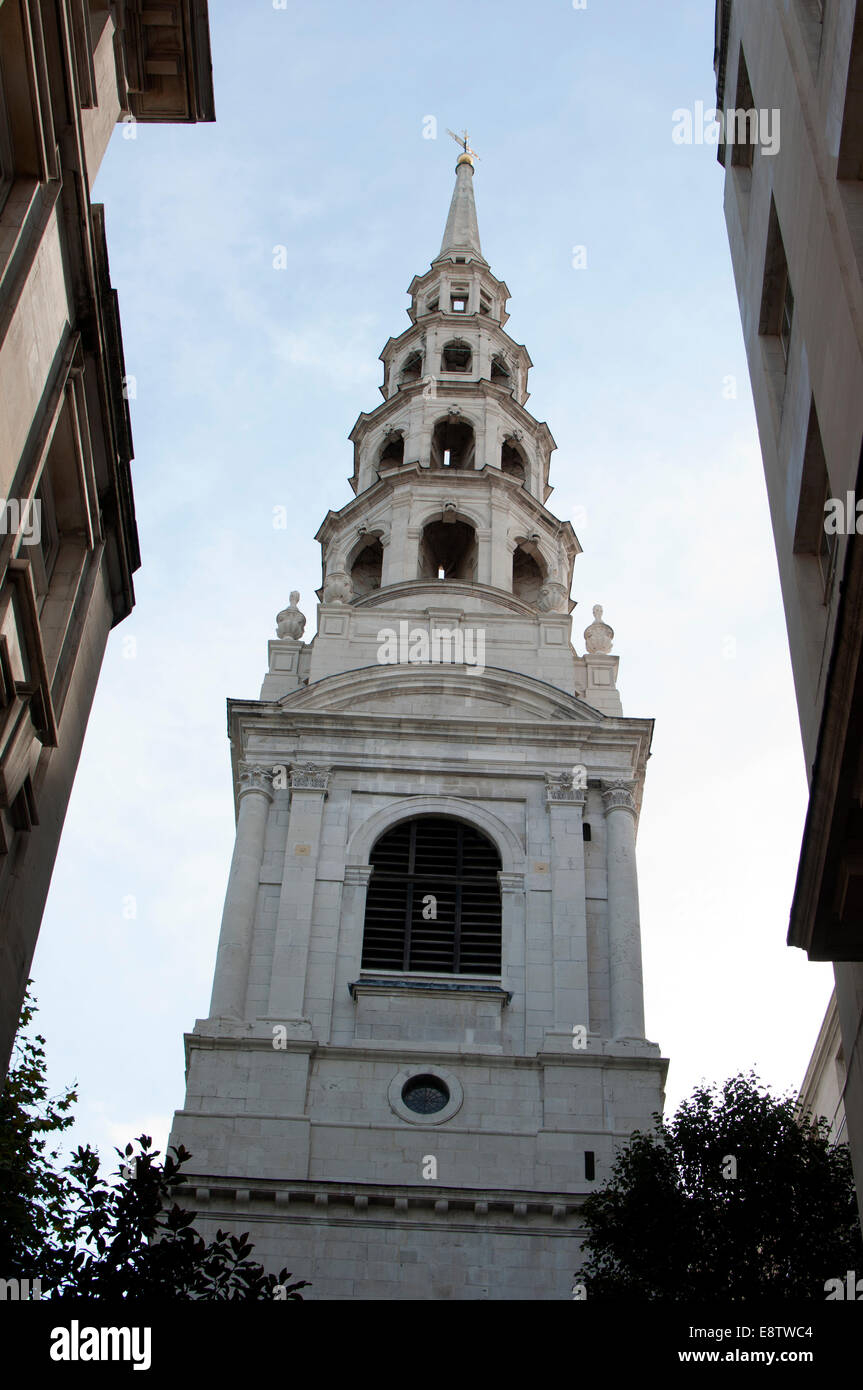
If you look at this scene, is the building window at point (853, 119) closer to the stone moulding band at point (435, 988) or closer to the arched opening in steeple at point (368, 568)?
the stone moulding band at point (435, 988)

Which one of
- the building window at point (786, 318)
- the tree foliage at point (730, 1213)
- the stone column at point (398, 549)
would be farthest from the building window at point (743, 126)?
the stone column at point (398, 549)

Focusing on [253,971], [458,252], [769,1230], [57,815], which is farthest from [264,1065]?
[458,252]

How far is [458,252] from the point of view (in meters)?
61.5

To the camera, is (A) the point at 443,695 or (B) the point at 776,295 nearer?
(B) the point at 776,295

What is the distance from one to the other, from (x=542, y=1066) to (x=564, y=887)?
4714 mm

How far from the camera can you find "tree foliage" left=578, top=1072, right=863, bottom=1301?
20.9 meters

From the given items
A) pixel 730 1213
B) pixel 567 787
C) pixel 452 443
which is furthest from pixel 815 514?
pixel 452 443

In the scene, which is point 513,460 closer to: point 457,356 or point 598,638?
point 457,356

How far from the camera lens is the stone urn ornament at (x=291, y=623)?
43.1 m

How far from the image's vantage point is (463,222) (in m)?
65.0

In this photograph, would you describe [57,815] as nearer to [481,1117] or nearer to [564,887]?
[481,1117]

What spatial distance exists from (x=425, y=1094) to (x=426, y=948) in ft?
12.2

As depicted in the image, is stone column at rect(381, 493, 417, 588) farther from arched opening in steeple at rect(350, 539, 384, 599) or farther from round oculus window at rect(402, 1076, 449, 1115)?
round oculus window at rect(402, 1076, 449, 1115)

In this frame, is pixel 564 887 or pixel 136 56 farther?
pixel 564 887
